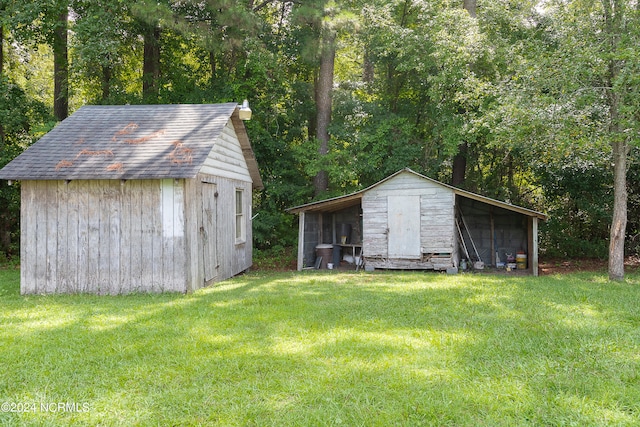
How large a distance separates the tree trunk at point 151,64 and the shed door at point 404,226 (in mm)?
9553

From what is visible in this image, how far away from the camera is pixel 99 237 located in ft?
28.9

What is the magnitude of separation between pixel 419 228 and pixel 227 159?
17.6 ft

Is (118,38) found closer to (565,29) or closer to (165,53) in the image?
(165,53)

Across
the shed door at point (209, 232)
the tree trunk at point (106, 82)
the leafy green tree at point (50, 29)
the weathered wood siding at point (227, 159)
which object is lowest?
the shed door at point (209, 232)

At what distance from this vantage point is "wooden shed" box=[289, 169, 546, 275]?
486 inches

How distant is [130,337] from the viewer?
18.4ft

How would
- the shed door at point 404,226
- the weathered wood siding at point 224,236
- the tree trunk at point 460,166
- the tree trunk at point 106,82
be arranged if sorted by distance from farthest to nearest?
the tree trunk at point 460,166, the tree trunk at point 106,82, the shed door at point 404,226, the weathered wood siding at point 224,236

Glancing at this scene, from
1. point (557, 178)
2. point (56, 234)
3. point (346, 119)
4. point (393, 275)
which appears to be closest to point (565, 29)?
point (557, 178)

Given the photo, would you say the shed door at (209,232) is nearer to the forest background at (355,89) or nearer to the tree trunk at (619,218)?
the forest background at (355,89)

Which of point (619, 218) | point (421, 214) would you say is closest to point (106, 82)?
point (421, 214)

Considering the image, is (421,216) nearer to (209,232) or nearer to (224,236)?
(224,236)

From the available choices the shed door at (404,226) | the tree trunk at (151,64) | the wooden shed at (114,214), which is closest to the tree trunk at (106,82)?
the tree trunk at (151,64)

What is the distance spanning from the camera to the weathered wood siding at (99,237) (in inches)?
342

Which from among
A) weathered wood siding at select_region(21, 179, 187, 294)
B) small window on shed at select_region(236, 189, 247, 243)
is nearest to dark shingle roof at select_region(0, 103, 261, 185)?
weathered wood siding at select_region(21, 179, 187, 294)
